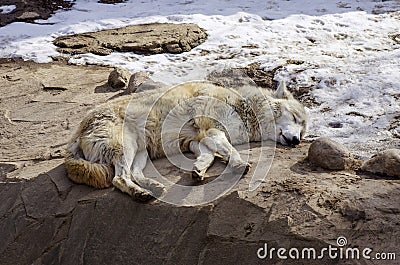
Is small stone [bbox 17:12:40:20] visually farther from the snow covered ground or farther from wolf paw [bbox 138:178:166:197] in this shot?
wolf paw [bbox 138:178:166:197]

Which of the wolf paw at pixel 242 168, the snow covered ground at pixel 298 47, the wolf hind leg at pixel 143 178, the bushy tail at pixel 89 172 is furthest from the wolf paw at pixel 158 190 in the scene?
the snow covered ground at pixel 298 47

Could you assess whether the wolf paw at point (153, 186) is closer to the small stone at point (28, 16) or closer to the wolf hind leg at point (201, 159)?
the wolf hind leg at point (201, 159)

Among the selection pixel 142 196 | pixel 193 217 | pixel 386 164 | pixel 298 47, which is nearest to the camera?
pixel 193 217

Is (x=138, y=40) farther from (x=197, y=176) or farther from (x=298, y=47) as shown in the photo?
(x=197, y=176)

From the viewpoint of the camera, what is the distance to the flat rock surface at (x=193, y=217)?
3.72 m

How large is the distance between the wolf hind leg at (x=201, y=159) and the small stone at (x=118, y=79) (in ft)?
8.49

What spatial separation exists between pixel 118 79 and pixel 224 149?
9.94ft

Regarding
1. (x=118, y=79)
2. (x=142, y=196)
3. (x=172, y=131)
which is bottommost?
(x=118, y=79)

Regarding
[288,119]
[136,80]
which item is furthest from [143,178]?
[136,80]

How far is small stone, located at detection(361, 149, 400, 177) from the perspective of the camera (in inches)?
171

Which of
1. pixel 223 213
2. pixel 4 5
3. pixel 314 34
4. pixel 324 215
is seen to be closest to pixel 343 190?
pixel 324 215

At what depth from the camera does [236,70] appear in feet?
25.3

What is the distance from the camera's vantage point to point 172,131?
5.10 m

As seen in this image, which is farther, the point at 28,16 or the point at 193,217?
the point at 28,16
